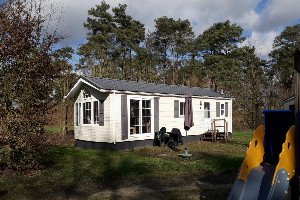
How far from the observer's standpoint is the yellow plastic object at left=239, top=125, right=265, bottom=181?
4.15 m

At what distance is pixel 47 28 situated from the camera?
7.79m

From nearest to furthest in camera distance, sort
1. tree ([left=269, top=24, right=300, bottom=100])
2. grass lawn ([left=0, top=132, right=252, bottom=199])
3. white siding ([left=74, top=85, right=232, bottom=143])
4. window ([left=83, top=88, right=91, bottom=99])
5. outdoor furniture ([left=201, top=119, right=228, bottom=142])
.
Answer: grass lawn ([left=0, top=132, right=252, bottom=199]) < white siding ([left=74, top=85, right=232, bottom=143]) < window ([left=83, top=88, right=91, bottom=99]) < outdoor furniture ([left=201, top=119, right=228, bottom=142]) < tree ([left=269, top=24, right=300, bottom=100])

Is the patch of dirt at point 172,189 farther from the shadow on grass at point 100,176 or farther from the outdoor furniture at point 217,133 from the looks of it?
the outdoor furniture at point 217,133

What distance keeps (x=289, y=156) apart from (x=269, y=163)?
99 centimetres

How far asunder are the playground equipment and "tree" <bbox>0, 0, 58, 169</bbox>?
18.8 feet

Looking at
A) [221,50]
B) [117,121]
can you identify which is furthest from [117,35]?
[117,121]

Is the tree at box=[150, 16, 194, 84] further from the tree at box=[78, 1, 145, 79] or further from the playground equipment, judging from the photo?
the playground equipment

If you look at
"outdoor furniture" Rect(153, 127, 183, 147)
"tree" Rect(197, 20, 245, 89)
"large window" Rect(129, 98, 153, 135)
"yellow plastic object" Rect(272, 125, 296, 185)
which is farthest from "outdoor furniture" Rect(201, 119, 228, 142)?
"tree" Rect(197, 20, 245, 89)

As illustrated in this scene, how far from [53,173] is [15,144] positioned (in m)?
1.35

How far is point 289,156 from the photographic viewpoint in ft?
11.8

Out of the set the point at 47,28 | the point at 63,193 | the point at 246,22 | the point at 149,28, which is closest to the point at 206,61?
the point at 149,28

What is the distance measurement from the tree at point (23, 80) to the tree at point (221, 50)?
990 inches

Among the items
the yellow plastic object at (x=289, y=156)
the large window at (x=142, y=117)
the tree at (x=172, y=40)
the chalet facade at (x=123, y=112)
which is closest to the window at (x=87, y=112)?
the chalet facade at (x=123, y=112)

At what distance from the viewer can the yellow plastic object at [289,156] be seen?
3521 millimetres
